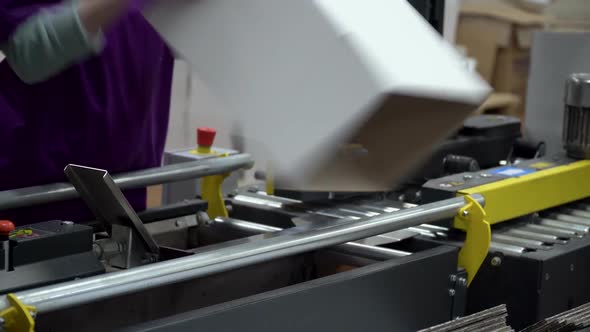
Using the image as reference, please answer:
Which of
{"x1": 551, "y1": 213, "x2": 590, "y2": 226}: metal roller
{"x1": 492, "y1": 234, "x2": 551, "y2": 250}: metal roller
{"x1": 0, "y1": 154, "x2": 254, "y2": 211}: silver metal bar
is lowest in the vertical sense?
{"x1": 492, "y1": 234, "x2": 551, "y2": 250}: metal roller

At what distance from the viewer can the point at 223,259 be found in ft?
3.69

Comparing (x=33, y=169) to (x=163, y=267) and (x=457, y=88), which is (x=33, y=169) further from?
(x=457, y=88)

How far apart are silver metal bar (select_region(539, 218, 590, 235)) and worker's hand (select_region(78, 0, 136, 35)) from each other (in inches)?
35.9

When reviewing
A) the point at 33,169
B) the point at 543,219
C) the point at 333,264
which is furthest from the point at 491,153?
the point at 33,169

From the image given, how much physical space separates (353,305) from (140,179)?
1.51ft

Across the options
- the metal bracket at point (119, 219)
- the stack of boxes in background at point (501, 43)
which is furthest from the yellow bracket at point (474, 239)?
the stack of boxes in background at point (501, 43)

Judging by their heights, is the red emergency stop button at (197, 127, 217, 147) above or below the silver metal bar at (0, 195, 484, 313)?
above

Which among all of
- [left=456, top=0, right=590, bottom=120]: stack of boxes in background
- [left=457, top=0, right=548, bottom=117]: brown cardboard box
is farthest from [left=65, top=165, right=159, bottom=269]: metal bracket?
[left=457, top=0, right=548, bottom=117]: brown cardboard box

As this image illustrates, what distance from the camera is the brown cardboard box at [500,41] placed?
4.63 m

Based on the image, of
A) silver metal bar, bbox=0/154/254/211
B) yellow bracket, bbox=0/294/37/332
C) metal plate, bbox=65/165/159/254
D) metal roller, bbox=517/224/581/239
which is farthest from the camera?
metal roller, bbox=517/224/581/239

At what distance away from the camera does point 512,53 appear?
473 centimetres

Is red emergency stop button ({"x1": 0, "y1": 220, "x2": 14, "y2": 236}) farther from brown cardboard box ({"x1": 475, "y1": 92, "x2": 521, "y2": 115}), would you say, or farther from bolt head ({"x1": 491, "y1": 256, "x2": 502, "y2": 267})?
brown cardboard box ({"x1": 475, "y1": 92, "x2": 521, "y2": 115})

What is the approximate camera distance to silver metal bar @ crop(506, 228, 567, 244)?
1534mm

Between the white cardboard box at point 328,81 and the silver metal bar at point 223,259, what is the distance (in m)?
0.15
